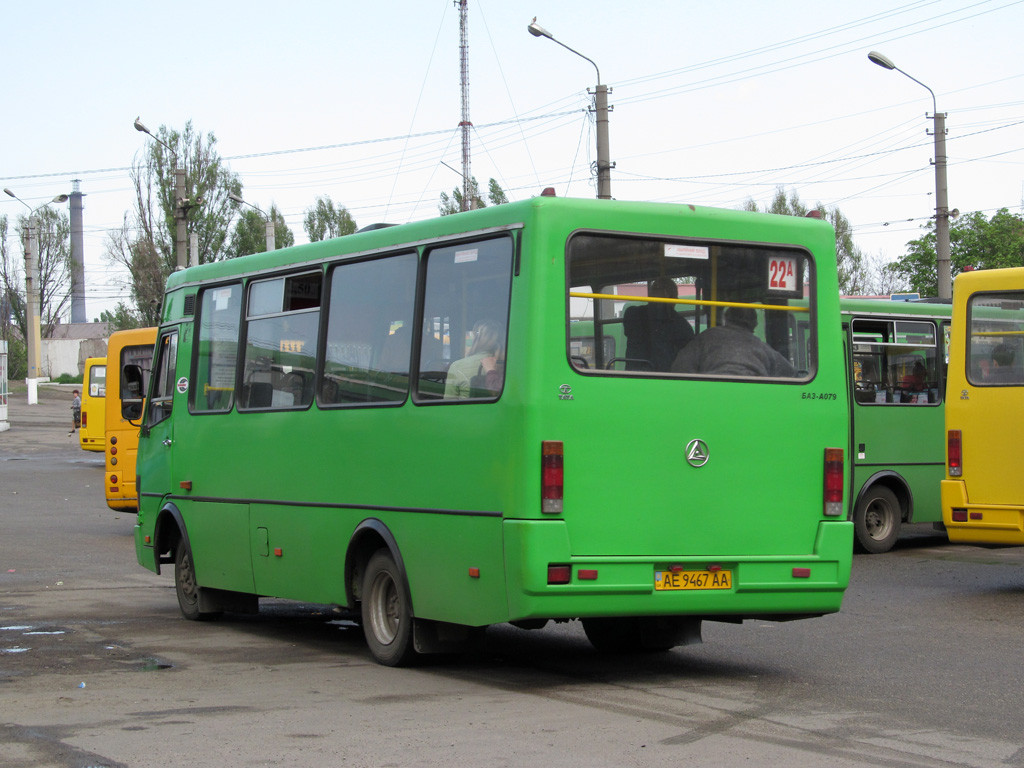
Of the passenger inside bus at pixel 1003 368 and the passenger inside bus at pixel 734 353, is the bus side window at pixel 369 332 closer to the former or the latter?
the passenger inside bus at pixel 734 353

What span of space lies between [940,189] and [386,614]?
71.9ft

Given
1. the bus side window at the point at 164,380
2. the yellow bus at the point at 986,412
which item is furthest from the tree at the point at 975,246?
the bus side window at the point at 164,380

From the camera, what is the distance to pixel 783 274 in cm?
863

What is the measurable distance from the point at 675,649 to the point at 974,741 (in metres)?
3.40

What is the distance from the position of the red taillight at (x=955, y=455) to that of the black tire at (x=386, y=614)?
259 inches

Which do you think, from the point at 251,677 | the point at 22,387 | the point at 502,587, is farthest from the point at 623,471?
the point at 22,387

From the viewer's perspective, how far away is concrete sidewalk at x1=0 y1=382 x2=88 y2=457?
43438mm

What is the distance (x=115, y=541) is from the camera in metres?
19.5

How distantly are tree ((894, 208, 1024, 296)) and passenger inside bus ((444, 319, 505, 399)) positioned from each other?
3563 cm

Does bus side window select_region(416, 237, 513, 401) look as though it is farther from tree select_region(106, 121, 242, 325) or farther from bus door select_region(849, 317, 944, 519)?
tree select_region(106, 121, 242, 325)

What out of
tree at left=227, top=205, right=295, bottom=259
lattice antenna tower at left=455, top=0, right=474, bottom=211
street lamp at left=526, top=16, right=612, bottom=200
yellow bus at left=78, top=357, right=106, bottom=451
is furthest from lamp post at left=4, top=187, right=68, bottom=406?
street lamp at left=526, top=16, right=612, bottom=200

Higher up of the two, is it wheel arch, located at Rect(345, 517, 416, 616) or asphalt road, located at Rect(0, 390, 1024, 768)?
wheel arch, located at Rect(345, 517, 416, 616)

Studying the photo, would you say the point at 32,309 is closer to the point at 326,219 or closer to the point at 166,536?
the point at 326,219

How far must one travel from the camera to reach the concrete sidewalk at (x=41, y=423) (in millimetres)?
43438
